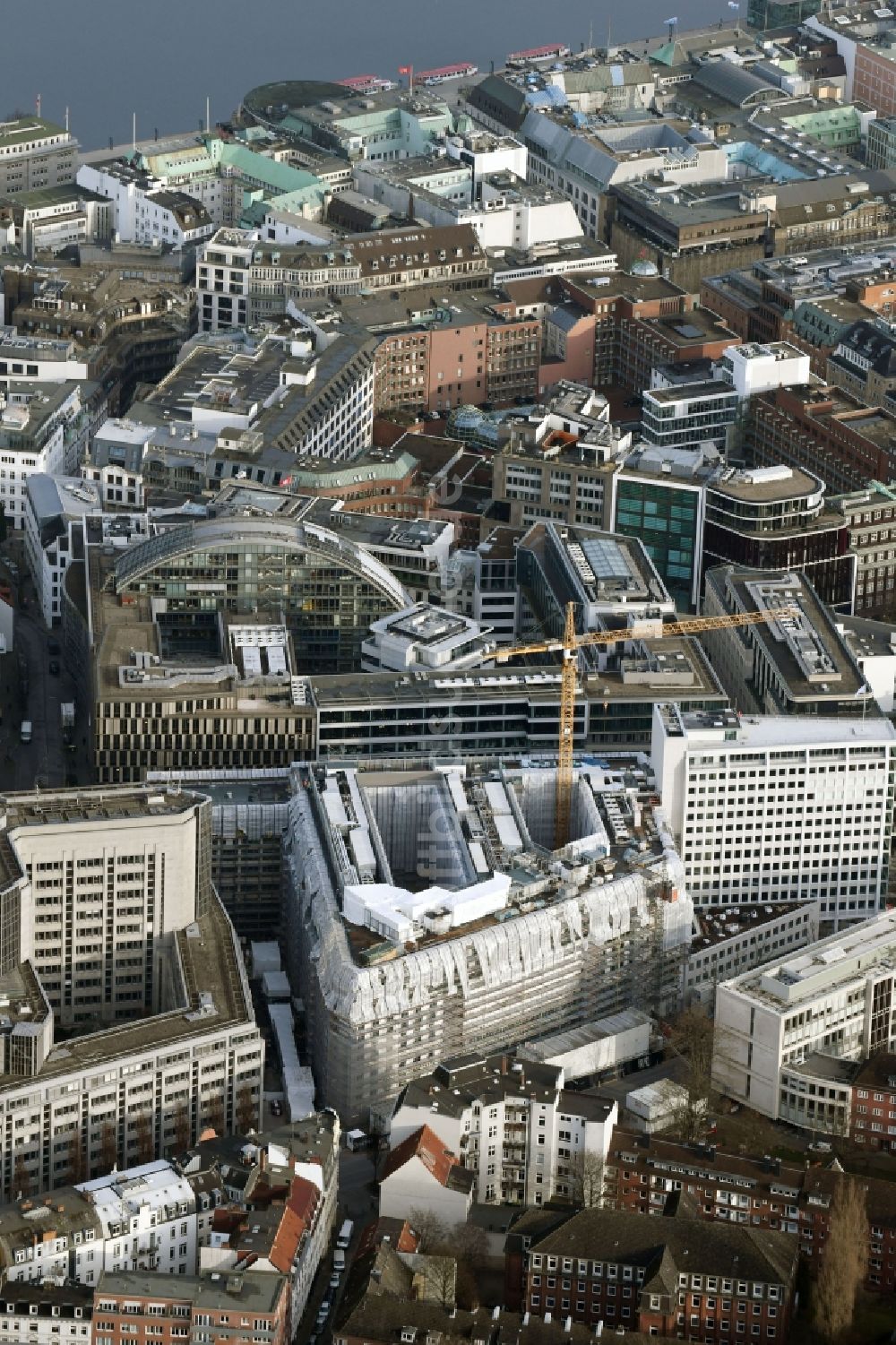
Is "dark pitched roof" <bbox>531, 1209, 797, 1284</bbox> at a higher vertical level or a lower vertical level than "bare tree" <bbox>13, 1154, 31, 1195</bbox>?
higher

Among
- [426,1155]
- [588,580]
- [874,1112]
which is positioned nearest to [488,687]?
[588,580]

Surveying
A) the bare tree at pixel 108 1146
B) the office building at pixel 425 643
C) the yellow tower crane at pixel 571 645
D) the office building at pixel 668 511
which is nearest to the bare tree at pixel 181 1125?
the bare tree at pixel 108 1146

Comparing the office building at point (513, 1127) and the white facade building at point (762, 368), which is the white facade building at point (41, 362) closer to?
the white facade building at point (762, 368)

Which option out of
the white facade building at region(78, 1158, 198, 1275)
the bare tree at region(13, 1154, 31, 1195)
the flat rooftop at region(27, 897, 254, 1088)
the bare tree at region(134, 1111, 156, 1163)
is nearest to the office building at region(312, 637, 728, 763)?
the flat rooftop at region(27, 897, 254, 1088)

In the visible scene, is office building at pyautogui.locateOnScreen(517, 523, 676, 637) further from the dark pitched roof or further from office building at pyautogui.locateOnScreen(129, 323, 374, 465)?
the dark pitched roof

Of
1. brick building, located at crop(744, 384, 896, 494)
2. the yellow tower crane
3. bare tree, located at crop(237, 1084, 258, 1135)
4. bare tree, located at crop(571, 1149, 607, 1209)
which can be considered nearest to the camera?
bare tree, located at crop(571, 1149, 607, 1209)

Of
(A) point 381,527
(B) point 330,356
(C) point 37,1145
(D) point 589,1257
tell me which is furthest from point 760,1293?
(B) point 330,356

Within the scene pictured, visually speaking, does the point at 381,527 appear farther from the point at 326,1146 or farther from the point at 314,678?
the point at 326,1146
